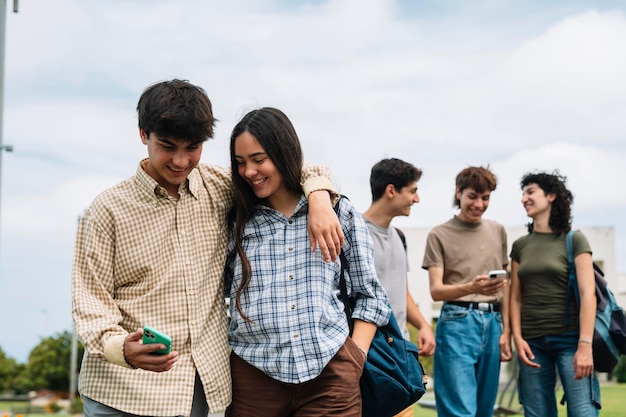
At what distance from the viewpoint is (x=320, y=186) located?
3414 millimetres

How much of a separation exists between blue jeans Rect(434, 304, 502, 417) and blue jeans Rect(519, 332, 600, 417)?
0.26 metres

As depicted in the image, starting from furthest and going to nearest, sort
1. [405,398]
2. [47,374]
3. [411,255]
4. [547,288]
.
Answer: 1. [47,374]
2. [411,255]
3. [547,288]
4. [405,398]

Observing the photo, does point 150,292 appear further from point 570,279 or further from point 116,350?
point 570,279

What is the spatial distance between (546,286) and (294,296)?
313cm

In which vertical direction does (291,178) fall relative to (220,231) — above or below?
above

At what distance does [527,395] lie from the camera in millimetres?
6020

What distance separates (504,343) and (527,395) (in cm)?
39

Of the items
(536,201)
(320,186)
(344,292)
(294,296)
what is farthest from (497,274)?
(294,296)

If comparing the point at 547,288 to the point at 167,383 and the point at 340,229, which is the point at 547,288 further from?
the point at 167,383

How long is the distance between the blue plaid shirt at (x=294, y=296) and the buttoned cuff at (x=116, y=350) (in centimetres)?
52

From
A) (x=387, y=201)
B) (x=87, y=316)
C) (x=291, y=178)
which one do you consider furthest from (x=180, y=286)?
(x=387, y=201)

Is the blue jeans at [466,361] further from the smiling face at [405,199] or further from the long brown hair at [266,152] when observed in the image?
the long brown hair at [266,152]

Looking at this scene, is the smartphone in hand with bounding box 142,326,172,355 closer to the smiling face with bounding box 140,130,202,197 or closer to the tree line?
the smiling face with bounding box 140,130,202,197

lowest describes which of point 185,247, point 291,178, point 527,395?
point 527,395
